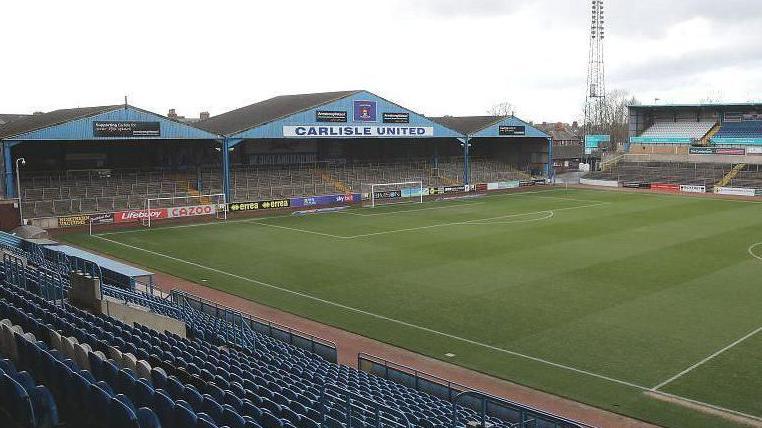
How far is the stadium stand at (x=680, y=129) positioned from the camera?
87.8m

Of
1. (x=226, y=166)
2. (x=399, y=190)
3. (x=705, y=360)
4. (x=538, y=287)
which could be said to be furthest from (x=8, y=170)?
(x=705, y=360)

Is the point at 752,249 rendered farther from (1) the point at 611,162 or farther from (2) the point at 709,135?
(2) the point at 709,135

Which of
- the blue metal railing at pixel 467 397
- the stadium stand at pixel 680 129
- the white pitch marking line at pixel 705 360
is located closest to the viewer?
the blue metal railing at pixel 467 397

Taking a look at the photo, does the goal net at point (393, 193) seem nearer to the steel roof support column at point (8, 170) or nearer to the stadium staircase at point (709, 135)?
the steel roof support column at point (8, 170)

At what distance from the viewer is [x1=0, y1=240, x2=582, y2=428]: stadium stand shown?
7.26 meters

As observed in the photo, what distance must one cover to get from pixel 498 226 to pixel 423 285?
1860cm

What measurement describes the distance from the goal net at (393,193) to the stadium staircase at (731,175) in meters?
33.2

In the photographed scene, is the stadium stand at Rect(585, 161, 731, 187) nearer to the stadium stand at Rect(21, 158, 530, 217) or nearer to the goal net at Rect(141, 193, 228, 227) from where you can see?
the stadium stand at Rect(21, 158, 530, 217)

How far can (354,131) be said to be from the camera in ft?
205

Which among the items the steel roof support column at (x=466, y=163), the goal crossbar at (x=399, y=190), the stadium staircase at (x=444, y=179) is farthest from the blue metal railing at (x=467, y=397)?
the stadium staircase at (x=444, y=179)

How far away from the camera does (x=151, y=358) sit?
36.8 ft

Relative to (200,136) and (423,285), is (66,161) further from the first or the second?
(423,285)

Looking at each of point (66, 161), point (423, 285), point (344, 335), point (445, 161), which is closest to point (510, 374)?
point (344, 335)

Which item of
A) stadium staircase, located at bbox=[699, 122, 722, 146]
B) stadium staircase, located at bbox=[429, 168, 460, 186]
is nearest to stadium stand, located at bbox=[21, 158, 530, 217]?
stadium staircase, located at bbox=[429, 168, 460, 186]
